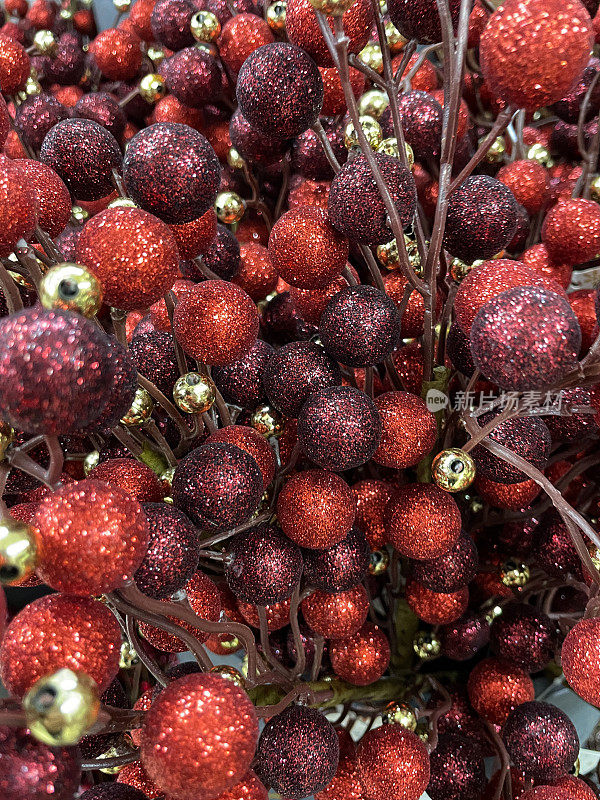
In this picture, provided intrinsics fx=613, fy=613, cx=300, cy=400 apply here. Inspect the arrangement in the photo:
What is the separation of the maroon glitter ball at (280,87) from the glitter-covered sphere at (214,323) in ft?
0.27

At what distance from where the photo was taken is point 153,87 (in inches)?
20.9

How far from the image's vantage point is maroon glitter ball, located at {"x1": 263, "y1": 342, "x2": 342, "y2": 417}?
0.32 metres

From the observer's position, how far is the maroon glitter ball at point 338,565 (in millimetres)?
333

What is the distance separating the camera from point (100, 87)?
1.97 feet

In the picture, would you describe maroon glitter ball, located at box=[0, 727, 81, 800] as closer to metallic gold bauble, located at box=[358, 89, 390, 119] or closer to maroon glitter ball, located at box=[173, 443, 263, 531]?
maroon glitter ball, located at box=[173, 443, 263, 531]

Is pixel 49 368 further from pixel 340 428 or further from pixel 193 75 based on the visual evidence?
pixel 193 75

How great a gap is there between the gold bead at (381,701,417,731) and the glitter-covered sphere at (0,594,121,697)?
0.24 m

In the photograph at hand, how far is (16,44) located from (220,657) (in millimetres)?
492

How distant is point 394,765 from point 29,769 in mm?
226

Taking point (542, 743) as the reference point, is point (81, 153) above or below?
Answer: above

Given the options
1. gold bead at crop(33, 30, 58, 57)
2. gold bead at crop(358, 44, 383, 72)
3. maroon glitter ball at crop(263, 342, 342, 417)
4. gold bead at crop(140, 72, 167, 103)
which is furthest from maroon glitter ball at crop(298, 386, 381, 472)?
gold bead at crop(33, 30, 58, 57)

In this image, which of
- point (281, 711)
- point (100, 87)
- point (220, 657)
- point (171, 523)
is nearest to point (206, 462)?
point (171, 523)

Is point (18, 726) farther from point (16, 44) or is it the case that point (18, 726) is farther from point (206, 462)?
point (16, 44)

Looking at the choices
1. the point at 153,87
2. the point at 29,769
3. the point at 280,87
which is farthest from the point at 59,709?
the point at 153,87
